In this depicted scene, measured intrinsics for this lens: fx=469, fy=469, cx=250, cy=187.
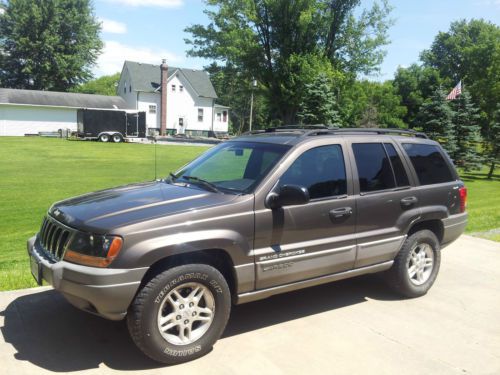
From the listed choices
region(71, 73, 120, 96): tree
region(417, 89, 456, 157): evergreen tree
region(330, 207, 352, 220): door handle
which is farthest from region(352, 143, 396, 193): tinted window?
region(71, 73, 120, 96): tree

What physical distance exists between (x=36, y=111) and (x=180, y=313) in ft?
159

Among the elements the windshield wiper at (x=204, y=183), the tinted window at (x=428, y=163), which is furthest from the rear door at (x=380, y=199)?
the windshield wiper at (x=204, y=183)

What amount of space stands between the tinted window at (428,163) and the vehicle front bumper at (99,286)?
3407mm

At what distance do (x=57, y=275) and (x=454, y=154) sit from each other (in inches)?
925

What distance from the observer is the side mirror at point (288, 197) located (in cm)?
395

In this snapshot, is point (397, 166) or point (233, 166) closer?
point (233, 166)

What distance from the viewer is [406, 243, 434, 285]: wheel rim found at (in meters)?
5.34

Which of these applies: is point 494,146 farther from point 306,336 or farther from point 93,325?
point 93,325

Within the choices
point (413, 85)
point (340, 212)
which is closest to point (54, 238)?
point (340, 212)

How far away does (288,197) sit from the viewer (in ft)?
13.1

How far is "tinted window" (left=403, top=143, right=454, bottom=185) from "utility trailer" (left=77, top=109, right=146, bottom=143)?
1353 inches

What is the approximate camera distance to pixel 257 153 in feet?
15.6

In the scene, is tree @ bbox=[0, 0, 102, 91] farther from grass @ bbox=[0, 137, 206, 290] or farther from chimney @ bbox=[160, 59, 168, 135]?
grass @ bbox=[0, 137, 206, 290]

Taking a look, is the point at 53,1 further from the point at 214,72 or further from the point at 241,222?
the point at 241,222
